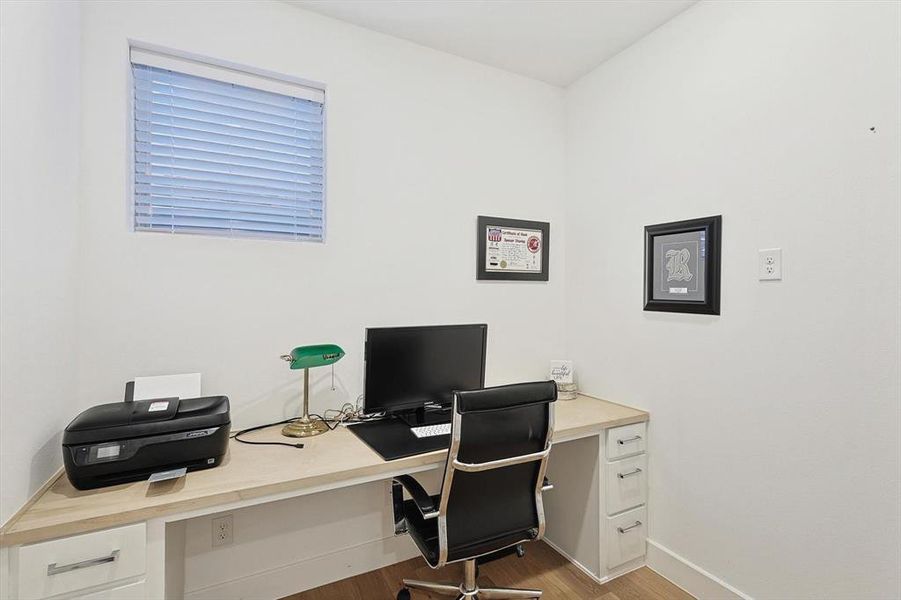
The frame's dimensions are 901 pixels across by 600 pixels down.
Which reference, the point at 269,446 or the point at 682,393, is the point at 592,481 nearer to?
the point at 682,393

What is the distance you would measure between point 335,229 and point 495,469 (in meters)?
1.31

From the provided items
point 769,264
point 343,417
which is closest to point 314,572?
point 343,417

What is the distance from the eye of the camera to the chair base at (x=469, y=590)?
1.73 meters

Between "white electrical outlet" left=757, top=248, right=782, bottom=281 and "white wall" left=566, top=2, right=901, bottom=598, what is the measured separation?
3 centimetres

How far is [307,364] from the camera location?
1778 millimetres

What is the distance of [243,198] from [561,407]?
1899 millimetres

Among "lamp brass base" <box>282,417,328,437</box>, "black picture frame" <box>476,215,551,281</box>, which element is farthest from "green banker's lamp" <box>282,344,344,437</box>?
"black picture frame" <box>476,215,551,281</box>

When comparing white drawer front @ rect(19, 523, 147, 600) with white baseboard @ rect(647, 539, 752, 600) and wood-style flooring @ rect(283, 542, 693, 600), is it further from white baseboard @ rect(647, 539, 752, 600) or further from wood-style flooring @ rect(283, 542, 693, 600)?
white baseboard @ rect(647, 539, 752, 600)

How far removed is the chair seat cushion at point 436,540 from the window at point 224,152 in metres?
1.35

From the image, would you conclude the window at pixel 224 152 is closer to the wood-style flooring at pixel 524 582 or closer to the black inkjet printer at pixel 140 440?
the black inkjet printer at pixel 140 440

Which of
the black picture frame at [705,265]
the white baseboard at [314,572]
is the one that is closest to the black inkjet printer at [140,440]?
the white baseboard at [314,572]

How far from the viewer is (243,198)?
1.94m

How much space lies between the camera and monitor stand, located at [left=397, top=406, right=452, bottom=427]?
197 cm

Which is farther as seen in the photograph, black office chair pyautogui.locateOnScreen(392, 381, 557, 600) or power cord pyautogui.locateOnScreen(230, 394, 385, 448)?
power cord pyautogui.locateOnScreen(230, 394, 385, 448)
